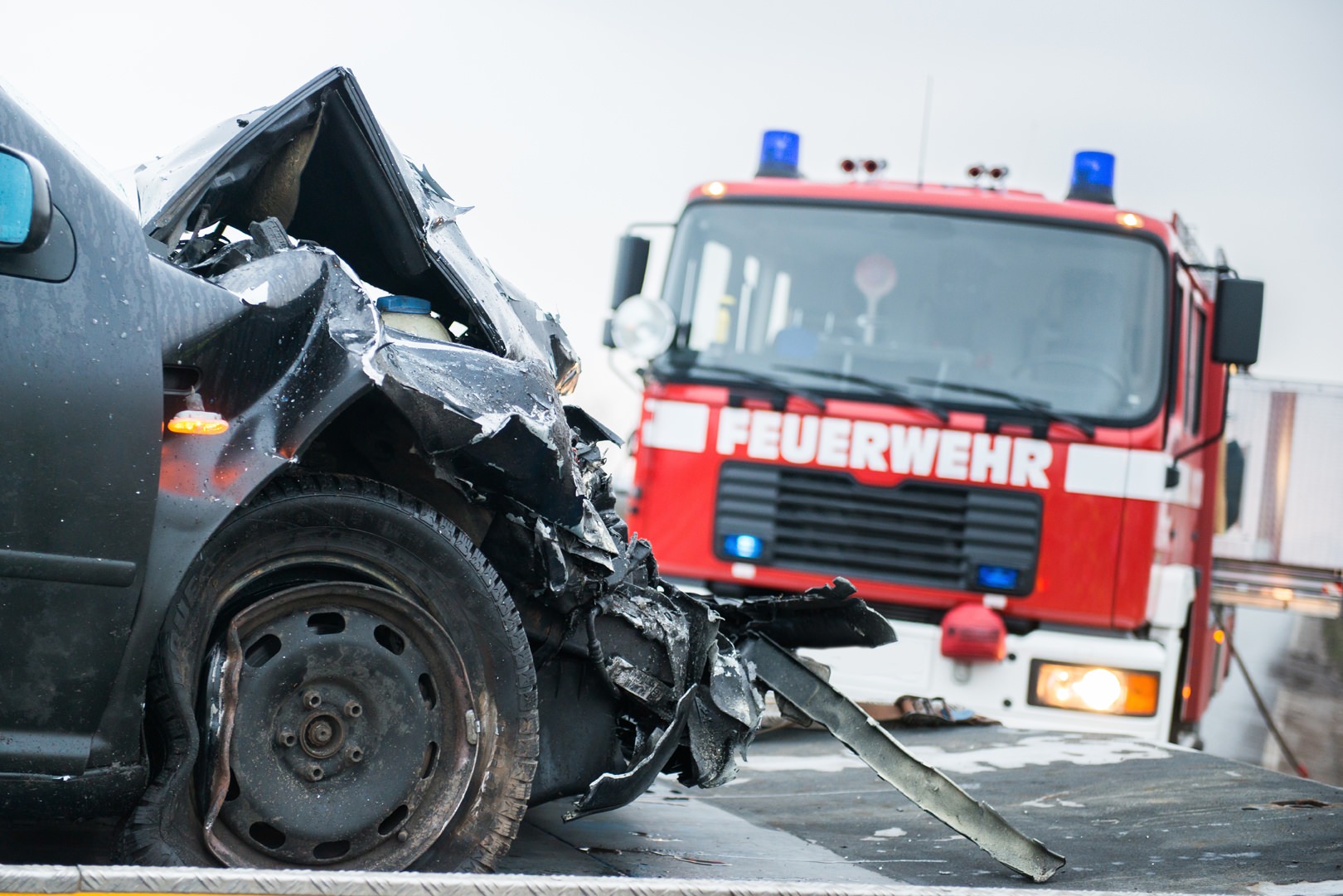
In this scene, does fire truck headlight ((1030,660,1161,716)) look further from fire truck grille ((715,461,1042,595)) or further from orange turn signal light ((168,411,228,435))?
orange turn signal light ((168,411,228,435))

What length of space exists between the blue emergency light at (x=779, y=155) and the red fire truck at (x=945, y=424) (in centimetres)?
33

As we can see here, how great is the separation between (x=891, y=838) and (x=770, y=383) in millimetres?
2905

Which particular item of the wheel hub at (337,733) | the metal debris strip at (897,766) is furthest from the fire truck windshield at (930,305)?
the wheel hub at (337,733)

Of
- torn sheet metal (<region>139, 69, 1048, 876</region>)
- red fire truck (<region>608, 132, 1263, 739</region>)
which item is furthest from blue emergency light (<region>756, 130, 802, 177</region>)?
torn sheet metal (<region>139, 69, 1048, 876</region>)

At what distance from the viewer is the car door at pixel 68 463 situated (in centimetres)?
254

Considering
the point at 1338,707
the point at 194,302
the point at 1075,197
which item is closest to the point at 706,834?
the point at 194,302

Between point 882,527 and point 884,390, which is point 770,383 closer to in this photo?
point 884,390

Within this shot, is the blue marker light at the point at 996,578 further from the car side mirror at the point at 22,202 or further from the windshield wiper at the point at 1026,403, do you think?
the car side mirror at the point at 22,202

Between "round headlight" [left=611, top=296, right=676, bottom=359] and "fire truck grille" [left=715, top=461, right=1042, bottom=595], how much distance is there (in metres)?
0.67

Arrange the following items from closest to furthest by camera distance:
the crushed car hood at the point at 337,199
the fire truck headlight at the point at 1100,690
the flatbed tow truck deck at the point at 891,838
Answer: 1. the flatbed tow truck deck at the point at 891,838
2. the crushed car hood at the point at 337,199
3. the fire truck headlight at the point at 1100,690

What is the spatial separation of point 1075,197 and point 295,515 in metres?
5.26

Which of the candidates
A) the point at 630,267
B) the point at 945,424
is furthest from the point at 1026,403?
the point at 630,267

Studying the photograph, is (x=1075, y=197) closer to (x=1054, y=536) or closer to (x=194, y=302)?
(x=1054, y=536)

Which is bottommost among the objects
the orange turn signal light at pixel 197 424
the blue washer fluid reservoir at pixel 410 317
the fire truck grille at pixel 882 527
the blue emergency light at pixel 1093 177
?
the fire truck grille at pixel 882 527
